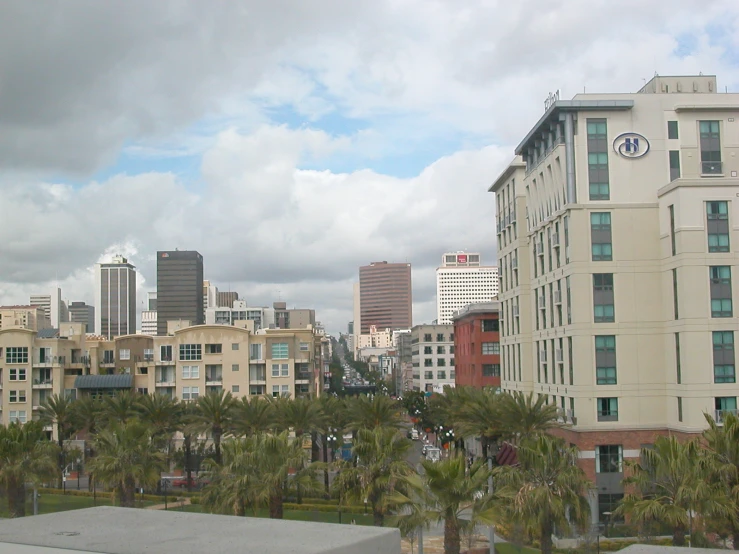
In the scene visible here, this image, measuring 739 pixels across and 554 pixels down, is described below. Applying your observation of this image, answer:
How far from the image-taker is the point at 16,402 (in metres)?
81.8

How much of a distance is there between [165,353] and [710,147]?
55.9 metres

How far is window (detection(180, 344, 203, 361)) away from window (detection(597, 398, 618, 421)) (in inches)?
A: 1777

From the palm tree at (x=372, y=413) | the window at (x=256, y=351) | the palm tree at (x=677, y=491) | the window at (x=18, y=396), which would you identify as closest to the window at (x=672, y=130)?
the palm tree at (x=372, y=413)

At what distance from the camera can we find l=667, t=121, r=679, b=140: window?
51.2 m

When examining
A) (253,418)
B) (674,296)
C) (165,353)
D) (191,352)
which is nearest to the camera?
(674,296)

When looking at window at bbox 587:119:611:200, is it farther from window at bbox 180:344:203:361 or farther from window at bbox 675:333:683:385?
window at bbox 180:344:203:361

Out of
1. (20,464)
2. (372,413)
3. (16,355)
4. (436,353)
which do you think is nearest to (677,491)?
(372,413)

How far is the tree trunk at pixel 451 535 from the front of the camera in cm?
2733

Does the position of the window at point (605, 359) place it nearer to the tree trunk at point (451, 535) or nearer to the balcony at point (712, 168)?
the balcony at point (712, 168)

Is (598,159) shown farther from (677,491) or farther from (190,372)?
(190,372)

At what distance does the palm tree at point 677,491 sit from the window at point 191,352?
5810 cm

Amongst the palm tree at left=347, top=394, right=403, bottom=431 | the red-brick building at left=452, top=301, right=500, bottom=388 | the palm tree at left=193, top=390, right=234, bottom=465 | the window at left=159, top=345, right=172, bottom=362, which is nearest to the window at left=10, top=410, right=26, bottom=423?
the window at left=159, top=345, right=172, bottom=362

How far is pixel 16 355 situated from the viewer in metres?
82.3

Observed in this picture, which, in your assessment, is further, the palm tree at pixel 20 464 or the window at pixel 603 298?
the window at pixel 603 298
